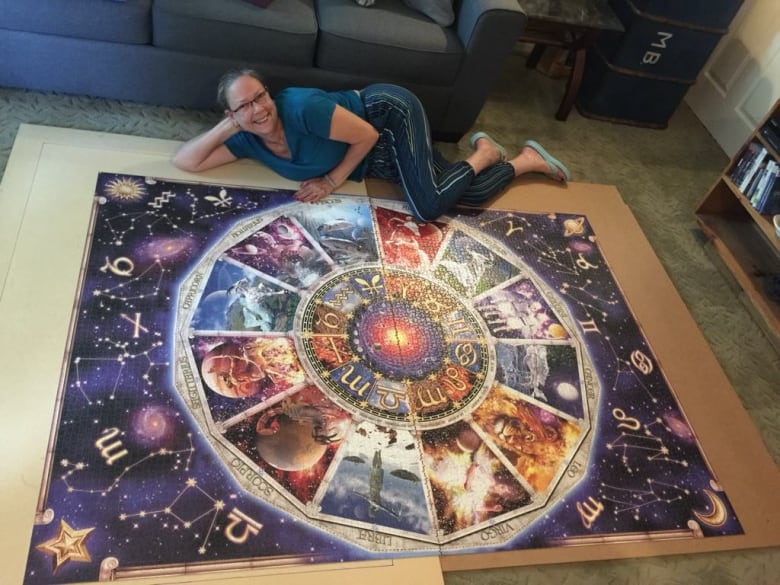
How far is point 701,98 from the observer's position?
3.35 m

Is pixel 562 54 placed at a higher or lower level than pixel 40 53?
higher

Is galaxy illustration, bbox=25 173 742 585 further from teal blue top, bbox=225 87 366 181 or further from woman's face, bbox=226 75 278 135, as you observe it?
woman's face, bbox=226 75 278 135

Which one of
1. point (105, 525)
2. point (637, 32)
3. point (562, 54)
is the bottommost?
point (105, 525)

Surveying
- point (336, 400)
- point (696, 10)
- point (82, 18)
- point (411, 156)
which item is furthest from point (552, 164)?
point (82, 18)

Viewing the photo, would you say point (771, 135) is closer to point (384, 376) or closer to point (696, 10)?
point (696, 10)

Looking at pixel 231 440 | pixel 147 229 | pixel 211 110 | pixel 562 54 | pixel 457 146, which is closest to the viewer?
pixel 231 440

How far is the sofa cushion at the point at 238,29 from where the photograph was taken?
2104mm

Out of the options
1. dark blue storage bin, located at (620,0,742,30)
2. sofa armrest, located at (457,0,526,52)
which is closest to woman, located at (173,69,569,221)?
sofa armrest, located at (457,0,526,52)

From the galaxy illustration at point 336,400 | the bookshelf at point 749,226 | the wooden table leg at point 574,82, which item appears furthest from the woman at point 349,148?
the bookshelf at point 749,226

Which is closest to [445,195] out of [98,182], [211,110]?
[211,110]

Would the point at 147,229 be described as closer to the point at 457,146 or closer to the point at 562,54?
the point at 457,146

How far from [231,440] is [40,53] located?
5.29 feet

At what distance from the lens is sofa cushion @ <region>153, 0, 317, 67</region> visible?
2104mm

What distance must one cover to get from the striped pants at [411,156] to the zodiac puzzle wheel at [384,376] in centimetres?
12
